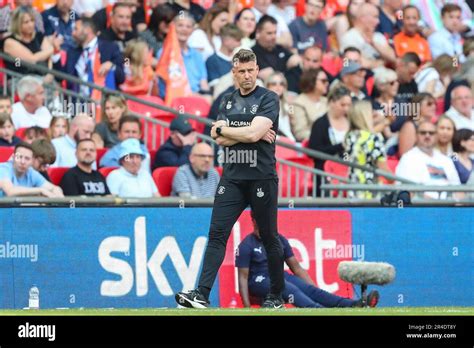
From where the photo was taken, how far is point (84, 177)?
1616cm

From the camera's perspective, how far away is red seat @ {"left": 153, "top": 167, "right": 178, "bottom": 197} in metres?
16.9

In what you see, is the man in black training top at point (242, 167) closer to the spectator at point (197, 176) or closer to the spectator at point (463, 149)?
the spectator at point (197, 176)

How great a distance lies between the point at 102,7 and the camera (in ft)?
64.4

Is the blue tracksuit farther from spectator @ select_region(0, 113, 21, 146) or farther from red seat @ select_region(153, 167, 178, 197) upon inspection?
spectator @ select_region(0, 113, 21, 146)

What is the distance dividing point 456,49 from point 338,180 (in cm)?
469

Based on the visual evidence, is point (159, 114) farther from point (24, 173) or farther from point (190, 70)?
point (24, 173)

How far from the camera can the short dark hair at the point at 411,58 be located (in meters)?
20.8

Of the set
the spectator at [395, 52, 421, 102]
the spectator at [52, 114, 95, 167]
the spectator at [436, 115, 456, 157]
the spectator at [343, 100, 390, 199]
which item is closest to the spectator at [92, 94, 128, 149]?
the spectator at [52, 114, 95, 167]

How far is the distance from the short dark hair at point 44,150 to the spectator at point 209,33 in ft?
13.9

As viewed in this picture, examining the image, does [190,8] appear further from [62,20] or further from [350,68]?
[350,68]

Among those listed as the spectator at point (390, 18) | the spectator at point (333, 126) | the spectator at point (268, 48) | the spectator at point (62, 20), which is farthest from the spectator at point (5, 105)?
the spectator at point (390, 18)

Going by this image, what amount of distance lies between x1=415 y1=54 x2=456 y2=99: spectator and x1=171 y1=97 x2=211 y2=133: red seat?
339 cm

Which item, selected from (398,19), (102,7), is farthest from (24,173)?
(398,19)

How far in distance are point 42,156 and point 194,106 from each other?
3786mm
